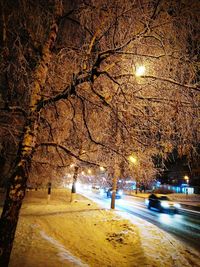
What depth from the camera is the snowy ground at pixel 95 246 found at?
673cm

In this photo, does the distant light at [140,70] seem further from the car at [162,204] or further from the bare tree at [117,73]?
the car at [162,204]

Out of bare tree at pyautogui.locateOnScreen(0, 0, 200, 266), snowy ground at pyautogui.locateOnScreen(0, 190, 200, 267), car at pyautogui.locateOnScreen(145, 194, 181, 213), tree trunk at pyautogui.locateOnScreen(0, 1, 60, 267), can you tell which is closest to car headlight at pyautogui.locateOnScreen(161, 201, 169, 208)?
car at pyautogui.locateOnScreen(145, 194, 181, 213)

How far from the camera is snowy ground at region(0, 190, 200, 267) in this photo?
673cm

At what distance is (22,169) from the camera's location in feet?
Answer: 16.4

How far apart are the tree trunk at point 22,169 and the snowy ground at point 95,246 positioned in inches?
62.5

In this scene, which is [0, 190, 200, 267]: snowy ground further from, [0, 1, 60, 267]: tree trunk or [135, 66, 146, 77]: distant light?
[135, 66, 146, 77]: distant light

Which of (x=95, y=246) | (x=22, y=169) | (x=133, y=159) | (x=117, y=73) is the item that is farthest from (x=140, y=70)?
(x=95, y=246)

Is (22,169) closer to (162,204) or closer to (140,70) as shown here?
(140,70)

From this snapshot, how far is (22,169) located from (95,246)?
568 centimetres

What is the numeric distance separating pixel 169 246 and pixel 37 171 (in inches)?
226

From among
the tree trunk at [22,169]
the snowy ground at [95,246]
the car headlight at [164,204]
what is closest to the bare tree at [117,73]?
the tree trunk at [22,169]

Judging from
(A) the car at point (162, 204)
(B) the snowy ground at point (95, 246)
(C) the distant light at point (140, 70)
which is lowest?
(B) the snowy ground at point (95, 246)

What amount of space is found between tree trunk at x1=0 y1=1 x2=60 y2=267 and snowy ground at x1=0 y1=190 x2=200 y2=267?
159 cm

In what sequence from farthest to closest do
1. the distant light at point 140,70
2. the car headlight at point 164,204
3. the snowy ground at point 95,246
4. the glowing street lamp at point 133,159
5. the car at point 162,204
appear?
1. the car headlight at point 164,204
2. the car at point 162,204
3. the snowy ground at point 95,246
4. the glowing street lamp at point 133,159
5. the distant light at point 140,70
